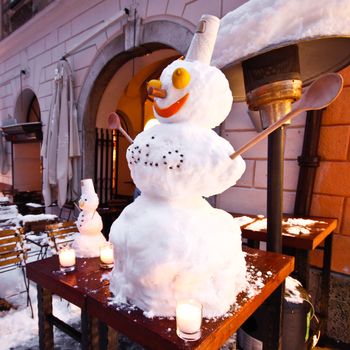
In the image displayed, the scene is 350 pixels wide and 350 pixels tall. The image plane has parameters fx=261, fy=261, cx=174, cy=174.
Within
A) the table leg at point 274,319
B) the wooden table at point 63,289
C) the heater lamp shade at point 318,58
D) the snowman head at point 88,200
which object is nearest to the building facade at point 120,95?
the heater lamp shade at point 318,58

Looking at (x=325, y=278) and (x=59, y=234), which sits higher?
(x=59, y=234)

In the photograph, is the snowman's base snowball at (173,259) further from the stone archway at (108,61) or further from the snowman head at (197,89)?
the stone archway at (108,61)

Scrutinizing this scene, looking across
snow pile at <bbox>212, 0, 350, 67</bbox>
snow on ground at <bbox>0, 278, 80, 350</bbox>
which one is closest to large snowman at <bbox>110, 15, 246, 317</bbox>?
snow pile at <bbox>212, 0, 350, 67</bbox>

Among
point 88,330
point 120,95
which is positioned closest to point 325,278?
point 88,330

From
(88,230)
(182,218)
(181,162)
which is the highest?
(181,162)

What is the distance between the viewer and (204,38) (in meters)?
1.21

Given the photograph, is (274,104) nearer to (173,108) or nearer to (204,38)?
(204,38)

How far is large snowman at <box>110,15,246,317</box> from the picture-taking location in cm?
106

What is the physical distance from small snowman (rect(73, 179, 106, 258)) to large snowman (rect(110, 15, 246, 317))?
1.94ft

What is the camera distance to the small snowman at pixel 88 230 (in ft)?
5.74

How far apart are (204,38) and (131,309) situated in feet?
4.06

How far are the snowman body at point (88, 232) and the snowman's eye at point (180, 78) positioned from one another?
4.06ft

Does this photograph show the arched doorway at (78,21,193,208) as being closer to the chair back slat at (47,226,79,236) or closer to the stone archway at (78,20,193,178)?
the stone archway at (78,20,193,178)

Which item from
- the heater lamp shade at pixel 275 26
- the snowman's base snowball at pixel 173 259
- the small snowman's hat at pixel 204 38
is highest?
the heater lamp shade at pixel 275 26
